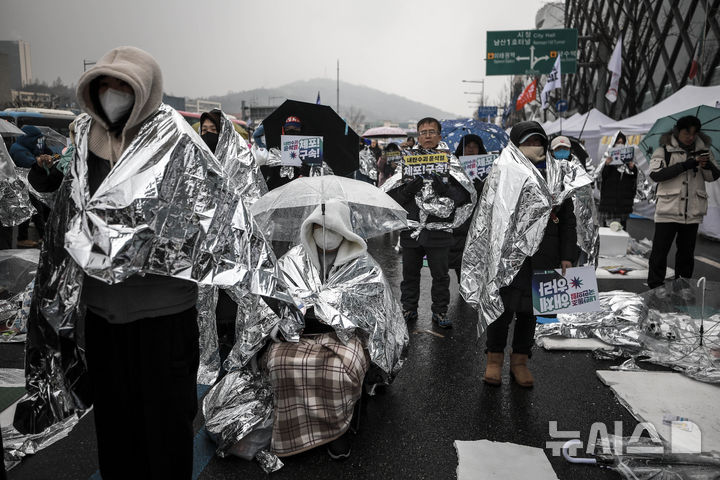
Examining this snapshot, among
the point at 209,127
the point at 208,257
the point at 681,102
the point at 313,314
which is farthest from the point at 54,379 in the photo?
the point at 681,102

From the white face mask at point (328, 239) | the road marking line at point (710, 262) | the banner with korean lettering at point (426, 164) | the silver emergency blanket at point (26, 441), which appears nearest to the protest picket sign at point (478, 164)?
the banner with korean lettering at point (426, 164)

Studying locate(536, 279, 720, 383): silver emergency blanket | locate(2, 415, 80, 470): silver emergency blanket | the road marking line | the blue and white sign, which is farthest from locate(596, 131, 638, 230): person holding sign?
the blue and white sign

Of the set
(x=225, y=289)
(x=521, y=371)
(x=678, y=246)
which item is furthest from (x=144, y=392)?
(x=678, y=246)

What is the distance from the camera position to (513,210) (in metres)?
3.28

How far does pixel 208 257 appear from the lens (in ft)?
5.98

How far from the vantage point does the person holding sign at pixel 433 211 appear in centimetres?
477

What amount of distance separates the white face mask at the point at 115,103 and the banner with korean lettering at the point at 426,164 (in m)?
3.29

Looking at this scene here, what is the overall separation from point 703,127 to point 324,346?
5.91 metres

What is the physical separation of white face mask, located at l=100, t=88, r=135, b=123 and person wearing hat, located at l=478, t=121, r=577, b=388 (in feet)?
8.55

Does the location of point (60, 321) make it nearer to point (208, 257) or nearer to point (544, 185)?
point (208, 257)

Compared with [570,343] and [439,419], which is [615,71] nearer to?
[570,343]

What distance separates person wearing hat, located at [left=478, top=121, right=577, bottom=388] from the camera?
11.3 feet

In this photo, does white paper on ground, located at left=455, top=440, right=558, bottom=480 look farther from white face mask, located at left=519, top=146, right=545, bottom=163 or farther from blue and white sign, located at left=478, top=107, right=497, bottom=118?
blue and white sign, located at left=478, top=107, right=497, bottom=118

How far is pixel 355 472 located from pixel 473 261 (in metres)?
1.79
